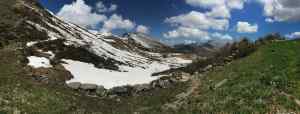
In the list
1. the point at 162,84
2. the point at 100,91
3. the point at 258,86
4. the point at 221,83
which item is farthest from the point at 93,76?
the point at 258,86

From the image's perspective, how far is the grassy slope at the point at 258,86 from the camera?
21.3 metres

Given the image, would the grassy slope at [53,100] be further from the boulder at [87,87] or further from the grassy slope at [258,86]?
the grassy slope at [258,86]

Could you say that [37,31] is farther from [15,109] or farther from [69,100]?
[15,109]

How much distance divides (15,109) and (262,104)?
16.2 m

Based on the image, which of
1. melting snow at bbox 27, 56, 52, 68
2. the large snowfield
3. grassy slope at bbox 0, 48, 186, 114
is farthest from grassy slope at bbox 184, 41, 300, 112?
melting snow at bbox 27, 56, 52, 68

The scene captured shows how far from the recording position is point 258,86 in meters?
24.5

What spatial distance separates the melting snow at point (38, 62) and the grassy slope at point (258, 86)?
23.8 meters

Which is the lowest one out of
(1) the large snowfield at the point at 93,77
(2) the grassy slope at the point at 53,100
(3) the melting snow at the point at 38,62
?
(2) the grassy slope at the point at 53,100

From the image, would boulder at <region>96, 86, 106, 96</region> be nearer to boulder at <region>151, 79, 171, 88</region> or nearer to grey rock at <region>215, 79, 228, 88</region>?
boulder at <region>151, 79, 171, 88</region>

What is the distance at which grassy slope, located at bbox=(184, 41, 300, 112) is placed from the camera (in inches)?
838

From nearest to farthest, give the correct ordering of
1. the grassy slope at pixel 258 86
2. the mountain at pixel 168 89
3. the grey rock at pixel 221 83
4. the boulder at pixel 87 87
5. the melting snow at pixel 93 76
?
the grassy slope at pixel 258 86, the mountain at pixel 168 89, the grey rock at pixel 221 83, the boulder at pixel 87 87, the melting snow at pixel 93 76

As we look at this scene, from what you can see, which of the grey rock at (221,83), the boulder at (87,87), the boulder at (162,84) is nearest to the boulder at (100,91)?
the boulder at (87,87)

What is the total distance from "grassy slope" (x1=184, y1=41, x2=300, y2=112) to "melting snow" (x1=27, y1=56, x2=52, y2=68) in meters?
23.8

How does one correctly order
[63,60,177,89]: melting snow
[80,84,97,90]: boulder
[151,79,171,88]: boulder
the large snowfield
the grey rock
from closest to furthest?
the grey rock
[80,84,97,90]: boulder
[151,79,171,88]: boulder
the large snowfield
[63,60,177,89]: melting snow
